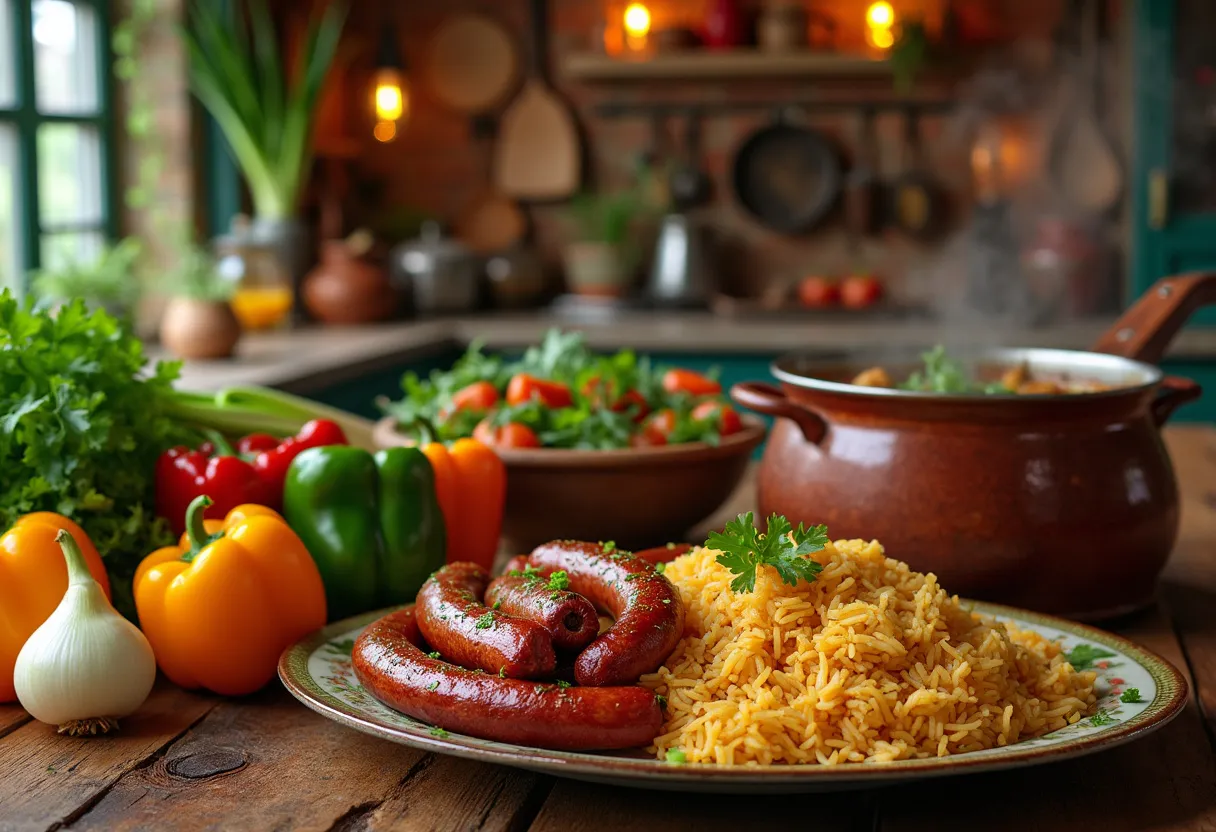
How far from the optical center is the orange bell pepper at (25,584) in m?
1.20

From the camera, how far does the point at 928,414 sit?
1.36 m

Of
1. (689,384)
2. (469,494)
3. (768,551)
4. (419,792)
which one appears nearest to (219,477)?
(469,494)

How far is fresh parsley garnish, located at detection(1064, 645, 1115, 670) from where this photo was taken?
1186 mm

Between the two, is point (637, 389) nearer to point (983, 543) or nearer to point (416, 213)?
point (983, 543)

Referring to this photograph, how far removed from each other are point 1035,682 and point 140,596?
2.57 feet

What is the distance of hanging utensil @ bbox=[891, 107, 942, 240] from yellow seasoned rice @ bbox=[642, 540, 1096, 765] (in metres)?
4.11

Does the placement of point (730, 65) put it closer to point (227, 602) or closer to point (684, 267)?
point (684, 267)

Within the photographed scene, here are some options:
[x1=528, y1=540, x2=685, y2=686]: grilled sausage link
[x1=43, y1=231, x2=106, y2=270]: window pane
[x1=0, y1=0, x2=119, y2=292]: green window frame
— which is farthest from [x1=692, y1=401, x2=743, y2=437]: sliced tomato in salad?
[x1=43, y1=231, x2=106, y2=270]: window pane

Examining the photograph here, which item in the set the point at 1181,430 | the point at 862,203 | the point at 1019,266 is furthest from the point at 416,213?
the point at 1181,430

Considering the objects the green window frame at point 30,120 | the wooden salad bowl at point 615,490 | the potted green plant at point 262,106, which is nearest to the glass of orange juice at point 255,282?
the potted green plant at point 262,106

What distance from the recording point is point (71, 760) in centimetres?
109

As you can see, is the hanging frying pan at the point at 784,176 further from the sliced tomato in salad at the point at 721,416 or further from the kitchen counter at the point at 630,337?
the sliced tomato in salad at the point at 721,416

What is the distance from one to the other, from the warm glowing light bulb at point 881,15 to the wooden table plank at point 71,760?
4.26 m

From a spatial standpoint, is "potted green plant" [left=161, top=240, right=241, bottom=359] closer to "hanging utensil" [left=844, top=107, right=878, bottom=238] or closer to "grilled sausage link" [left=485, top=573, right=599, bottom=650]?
"hanging utensil" [left=844, top=107, right=878, bottom=238]
